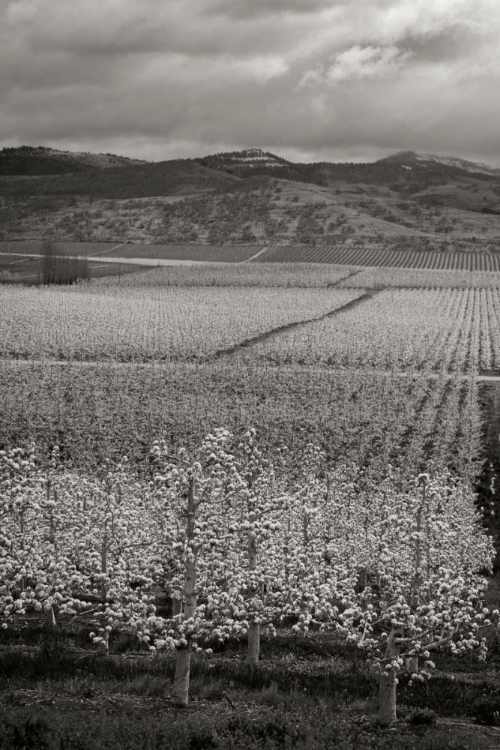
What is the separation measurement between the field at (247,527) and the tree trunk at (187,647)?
0.05 meters

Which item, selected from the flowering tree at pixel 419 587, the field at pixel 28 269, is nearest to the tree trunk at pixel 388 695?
the flowering tree at pixel 419 587

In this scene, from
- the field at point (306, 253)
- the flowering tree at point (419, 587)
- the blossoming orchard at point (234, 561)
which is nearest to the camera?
the flowering tree at point (419, 587)

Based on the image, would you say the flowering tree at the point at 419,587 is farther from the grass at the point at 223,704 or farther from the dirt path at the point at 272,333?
the dirt path at the point at 272,333

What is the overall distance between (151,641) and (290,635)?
11.0 feet

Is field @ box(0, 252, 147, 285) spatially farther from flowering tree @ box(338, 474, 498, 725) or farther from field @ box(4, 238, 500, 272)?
flowering tree @ box(338, 474, 498, 725)

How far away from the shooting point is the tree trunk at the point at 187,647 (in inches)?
576

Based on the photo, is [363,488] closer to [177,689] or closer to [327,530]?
[327,530]

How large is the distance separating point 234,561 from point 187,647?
3067 millimetres

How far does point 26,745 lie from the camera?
1226 centimetres

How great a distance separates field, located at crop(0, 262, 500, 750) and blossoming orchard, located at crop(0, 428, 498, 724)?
0.35ft

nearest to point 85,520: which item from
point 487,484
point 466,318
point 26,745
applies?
point 26,745

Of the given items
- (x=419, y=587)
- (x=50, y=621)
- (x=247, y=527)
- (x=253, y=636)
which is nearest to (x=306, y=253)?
(x=50, y=621)

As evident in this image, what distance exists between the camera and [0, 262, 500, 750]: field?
14.5m

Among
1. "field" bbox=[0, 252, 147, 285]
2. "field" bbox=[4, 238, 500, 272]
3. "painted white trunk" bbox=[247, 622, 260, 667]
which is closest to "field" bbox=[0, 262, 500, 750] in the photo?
"painted white trunk" bbox=[247, 622, 260, 667]
